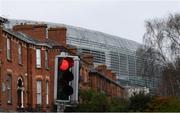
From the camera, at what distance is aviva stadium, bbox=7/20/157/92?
13512 cm

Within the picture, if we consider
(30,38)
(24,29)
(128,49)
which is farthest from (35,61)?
(128,49)

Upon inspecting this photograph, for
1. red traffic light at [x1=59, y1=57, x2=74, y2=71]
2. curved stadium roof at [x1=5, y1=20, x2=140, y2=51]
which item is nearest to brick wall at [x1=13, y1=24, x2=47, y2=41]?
red traffic light at [x1=59, y1=57, x2=74, y2=71]

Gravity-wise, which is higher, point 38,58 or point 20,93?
point 38,58

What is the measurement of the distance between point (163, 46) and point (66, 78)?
70.1m

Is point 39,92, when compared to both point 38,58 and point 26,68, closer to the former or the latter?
point 26,68

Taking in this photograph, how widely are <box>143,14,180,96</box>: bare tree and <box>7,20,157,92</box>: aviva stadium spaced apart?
4899 centimetres

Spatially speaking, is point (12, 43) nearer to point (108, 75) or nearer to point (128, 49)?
point (108, 75)

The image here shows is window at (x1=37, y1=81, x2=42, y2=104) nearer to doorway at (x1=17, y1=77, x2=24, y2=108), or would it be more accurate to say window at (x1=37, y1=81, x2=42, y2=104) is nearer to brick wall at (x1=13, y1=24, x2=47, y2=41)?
doorway at (x1=17, y1=77, x2=24, y2=108)

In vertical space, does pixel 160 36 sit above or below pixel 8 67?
above

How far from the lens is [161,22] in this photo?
266ft

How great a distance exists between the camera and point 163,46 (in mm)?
82250

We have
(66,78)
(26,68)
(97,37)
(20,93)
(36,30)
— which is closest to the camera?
(66,78)

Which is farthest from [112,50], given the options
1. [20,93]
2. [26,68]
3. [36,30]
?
[20,93]

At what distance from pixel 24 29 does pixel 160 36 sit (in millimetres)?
27424
